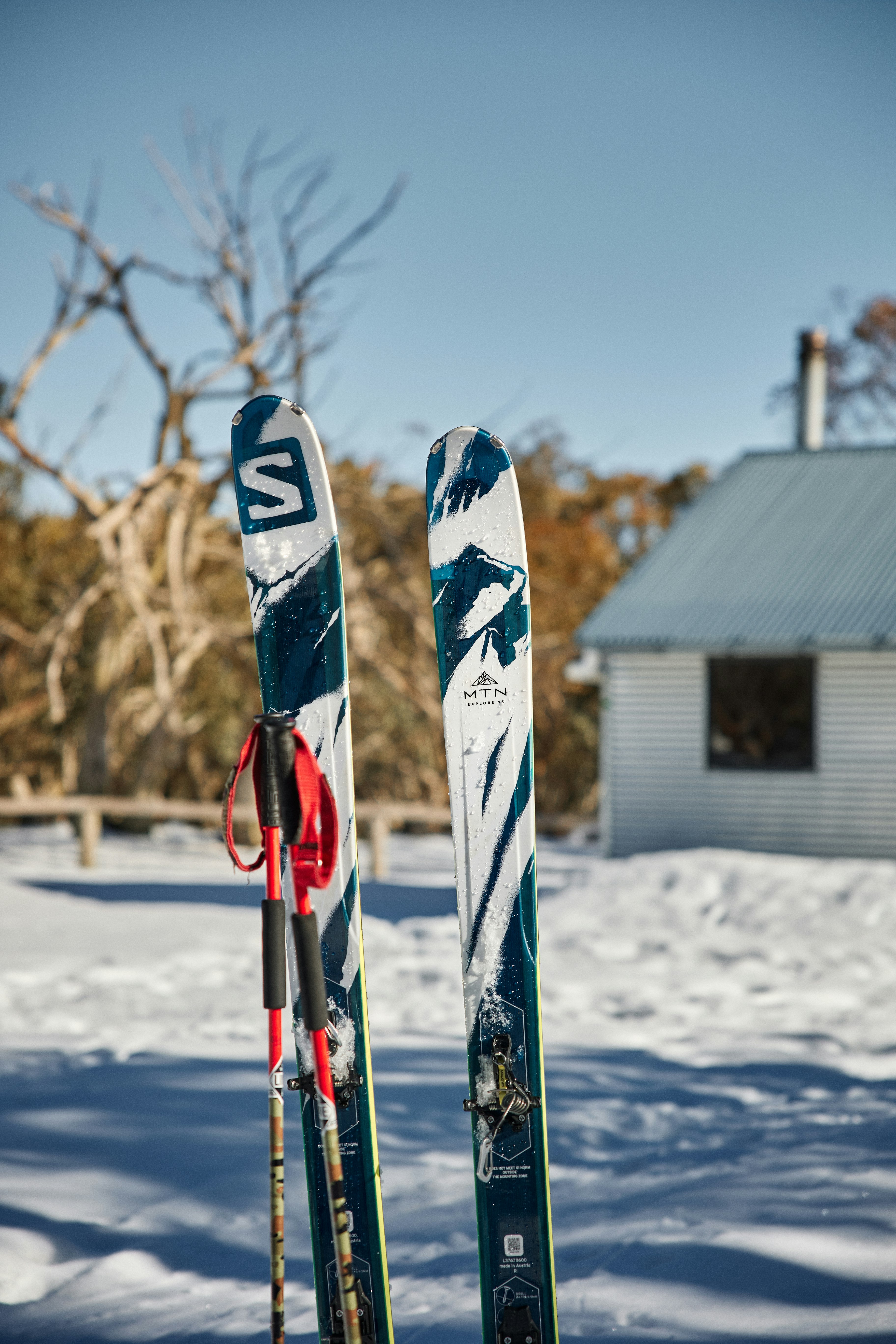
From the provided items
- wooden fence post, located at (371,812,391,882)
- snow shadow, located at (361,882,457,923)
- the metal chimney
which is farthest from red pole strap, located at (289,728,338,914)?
the metal chimney

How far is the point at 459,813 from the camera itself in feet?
8.64

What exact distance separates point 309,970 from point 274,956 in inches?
3.0

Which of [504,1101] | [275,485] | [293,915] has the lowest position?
[504,1101]

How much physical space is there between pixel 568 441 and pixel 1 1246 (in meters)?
26.6

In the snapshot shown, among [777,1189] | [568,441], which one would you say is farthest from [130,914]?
[568,441]

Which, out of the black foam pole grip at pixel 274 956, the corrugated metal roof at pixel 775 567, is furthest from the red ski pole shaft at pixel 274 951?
the corrugated metal roof at pixel 775 567

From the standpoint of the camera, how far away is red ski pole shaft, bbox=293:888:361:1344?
199 cm

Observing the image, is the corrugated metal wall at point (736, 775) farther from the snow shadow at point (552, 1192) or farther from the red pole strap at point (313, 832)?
the red pole strap at point (313, 832)

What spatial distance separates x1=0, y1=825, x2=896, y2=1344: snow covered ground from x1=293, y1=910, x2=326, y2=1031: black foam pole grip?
3.95ft

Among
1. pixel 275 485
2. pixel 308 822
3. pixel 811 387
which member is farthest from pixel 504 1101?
pixel 811 387

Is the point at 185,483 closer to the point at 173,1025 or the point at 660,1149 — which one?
the point at 173,1025

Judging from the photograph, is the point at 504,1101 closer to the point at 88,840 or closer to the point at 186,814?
the point at 88,840

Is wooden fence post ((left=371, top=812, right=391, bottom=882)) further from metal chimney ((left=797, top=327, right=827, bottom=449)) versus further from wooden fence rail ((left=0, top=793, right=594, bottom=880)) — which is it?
metal chimney ((left=797, top=327, right=827, bottom=449))

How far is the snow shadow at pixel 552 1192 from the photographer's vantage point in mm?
2648
